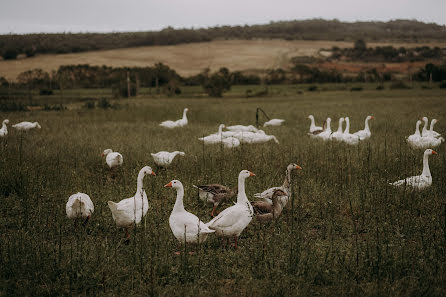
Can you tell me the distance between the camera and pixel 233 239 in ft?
20.9

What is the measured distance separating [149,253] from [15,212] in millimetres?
3455

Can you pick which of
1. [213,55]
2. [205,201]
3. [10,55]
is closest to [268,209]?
[205,201]

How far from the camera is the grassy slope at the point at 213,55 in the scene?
205ft

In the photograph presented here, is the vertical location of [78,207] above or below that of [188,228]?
above

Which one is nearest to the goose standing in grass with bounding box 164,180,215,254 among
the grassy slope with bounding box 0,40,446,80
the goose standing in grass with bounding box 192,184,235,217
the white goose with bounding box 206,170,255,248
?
the white goose with bounding box 206,170,255,248

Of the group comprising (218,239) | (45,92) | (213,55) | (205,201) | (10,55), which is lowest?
(218,239)

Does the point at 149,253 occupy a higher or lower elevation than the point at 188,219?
lower

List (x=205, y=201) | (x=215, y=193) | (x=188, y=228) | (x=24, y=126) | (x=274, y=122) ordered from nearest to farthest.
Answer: (x=188, y=228) → (x=215, y=193) → (x=205, y=201) → (x=24, y=126) → (x=274, y=122)

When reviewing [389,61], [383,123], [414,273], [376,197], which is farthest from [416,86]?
[414,273]

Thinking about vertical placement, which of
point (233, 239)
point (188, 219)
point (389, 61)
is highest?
point (389, 61)

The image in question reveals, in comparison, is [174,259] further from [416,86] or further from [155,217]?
[416,86]

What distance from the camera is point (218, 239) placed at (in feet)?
20.7

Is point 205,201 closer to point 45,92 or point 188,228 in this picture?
point 188,228

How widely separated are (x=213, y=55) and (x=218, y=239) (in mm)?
70221
